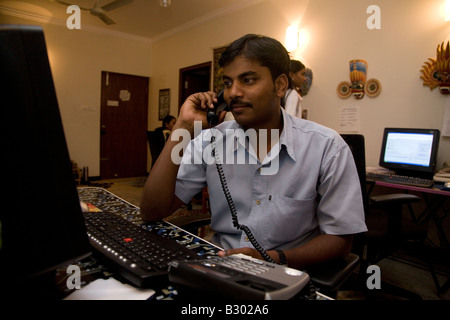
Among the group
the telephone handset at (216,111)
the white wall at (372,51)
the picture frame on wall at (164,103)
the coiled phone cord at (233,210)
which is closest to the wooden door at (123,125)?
the picture frame on wall at (164,103)

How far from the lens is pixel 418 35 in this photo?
2.97 meters

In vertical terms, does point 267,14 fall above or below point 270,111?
above

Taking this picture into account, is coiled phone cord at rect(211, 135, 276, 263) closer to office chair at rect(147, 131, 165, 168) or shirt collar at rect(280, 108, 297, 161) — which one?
shirt collar at rect(280, 108, 297, 161)

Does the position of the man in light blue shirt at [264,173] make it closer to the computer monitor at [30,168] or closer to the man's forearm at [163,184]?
the man's forearm at [163,184]

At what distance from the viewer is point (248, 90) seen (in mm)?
1155

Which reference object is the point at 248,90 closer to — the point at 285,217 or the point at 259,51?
the point at 259,51

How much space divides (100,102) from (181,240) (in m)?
6.23

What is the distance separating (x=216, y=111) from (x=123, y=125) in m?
5.92

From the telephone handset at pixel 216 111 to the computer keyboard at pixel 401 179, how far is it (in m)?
1.80

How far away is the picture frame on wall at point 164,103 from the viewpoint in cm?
648

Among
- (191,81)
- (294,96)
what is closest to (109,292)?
(294,96)

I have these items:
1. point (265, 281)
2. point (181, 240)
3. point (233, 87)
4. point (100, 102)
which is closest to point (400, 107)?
point (233, 87)

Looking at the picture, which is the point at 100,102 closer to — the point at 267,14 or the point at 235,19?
the point at 235,19

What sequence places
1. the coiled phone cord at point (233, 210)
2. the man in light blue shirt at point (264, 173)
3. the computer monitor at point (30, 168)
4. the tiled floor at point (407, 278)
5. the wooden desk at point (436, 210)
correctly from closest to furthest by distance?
the computer monitor at point (30, 168), the coiled phone cord at point (233, 210), the man in light blue shirt at point (264, 173), the tiled floor at point (407, 278), the wooden desk at point (436, 210)
